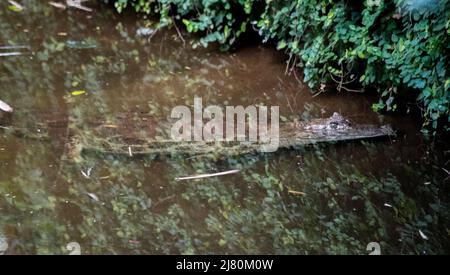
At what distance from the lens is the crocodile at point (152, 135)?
452 centimetres

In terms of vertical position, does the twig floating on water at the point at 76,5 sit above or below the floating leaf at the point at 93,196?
above

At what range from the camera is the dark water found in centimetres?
369

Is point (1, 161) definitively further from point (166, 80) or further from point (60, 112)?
point (166, 80)

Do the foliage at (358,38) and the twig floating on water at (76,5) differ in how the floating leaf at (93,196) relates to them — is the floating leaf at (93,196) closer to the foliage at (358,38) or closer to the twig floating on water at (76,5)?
the foliage at (358,38)

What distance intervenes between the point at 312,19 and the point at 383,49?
770 millimetres

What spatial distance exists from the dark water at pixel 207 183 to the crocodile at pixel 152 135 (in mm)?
93

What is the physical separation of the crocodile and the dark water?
0.09 m

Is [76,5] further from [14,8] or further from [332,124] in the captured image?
[332,124]

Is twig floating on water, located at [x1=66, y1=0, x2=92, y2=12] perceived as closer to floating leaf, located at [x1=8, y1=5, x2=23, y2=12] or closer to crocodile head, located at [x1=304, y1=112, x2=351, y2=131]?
floating leaf, located at [x1=8, y1=5, x2=23, y2=12]

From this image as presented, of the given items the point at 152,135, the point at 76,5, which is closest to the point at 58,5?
the point at 76,5

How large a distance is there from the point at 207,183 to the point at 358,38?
174cm

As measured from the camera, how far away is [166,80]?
564 cm

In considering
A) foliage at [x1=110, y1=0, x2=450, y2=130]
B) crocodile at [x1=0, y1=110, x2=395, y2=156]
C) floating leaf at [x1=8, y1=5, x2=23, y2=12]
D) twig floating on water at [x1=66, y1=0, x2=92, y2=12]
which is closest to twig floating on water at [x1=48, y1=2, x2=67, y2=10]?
twig floating on water at [x1=66, y1=0, x2=92, y2=12]

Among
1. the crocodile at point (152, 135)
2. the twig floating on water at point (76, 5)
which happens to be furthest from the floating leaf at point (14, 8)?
the crocodile at point (152, 135)
